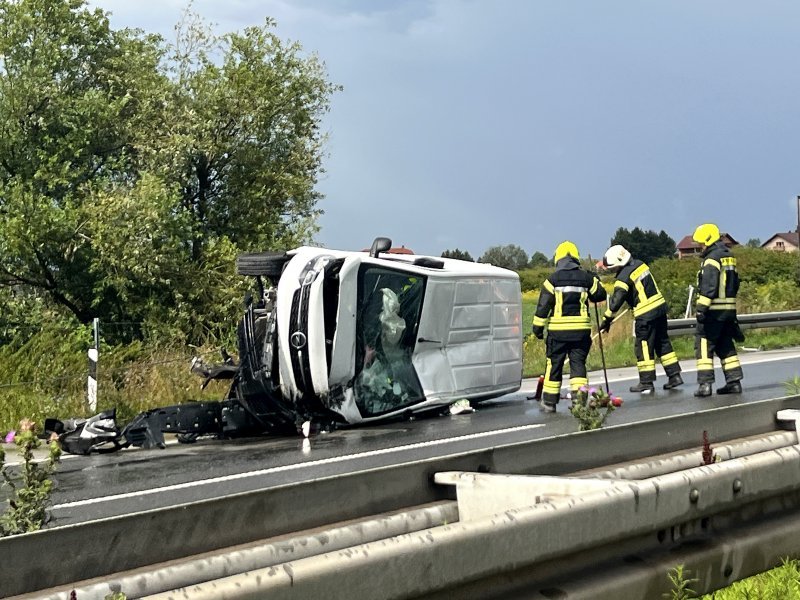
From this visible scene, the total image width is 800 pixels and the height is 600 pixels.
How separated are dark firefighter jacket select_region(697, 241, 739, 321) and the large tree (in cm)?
1396

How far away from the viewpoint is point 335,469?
27.5ft

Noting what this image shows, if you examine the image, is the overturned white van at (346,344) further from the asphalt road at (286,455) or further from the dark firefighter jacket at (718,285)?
the dark firefighter jacket at (718,285)

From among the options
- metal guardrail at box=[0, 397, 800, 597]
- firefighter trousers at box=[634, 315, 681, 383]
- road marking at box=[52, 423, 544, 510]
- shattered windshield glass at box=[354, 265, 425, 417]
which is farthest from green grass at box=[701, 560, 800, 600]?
firefighter trousers at box=[634, 315, 681, 383]

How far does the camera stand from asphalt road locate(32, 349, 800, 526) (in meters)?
7.63

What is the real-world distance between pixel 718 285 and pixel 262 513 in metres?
9.59

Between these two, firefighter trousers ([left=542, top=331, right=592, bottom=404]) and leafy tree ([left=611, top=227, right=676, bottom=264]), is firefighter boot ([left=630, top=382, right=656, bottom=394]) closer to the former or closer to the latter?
firefighter trousers ([left=542, top=331, right=592, bottom=404])

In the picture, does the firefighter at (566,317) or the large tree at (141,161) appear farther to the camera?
the large tree at (141,161)

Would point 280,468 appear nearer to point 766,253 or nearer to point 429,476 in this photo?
point 429,476

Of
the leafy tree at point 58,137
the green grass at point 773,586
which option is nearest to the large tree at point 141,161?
the leafy tree at point 58,137

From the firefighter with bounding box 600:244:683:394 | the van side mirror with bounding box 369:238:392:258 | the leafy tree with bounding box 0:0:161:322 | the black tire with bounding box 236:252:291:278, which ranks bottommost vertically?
the firefighter with bounding box 600:244:683:394

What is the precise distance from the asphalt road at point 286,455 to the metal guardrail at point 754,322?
21.2 feet

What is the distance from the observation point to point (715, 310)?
12102 millimetres

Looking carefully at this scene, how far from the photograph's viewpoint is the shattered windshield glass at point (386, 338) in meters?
10.6

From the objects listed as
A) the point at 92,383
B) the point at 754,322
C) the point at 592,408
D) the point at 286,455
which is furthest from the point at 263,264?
the point at 754,322
